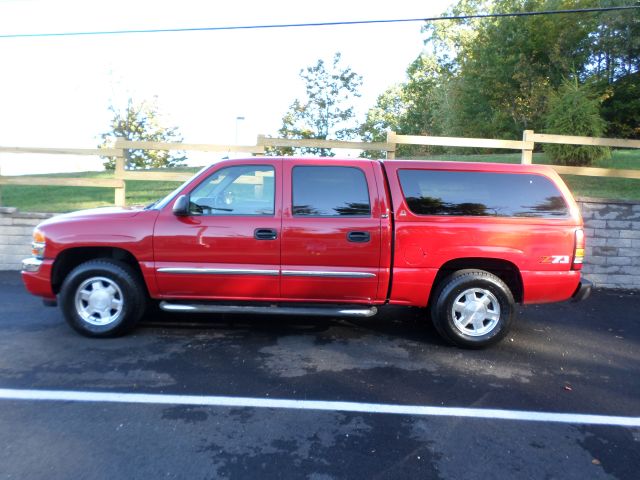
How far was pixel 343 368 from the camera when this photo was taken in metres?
4.20

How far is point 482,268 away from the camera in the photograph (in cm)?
493

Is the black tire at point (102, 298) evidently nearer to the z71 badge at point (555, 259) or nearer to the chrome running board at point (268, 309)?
the chrome running board at point (268, 309)

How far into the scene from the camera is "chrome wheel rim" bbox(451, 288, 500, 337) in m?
A: 4.73

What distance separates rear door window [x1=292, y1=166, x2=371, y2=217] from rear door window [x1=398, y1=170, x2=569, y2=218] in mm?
439

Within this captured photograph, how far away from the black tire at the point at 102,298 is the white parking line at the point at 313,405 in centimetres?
122

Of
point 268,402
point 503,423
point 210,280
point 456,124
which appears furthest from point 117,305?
point 456,124

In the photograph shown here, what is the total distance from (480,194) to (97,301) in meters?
3.98

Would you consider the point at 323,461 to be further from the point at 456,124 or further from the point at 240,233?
the point at 456,124

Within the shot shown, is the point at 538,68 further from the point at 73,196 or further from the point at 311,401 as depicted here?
the point at 311,401

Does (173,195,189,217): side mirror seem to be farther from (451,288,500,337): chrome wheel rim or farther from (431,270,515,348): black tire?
(451,288,500,337): chrome wheel rim

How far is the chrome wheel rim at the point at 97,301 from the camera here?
15.7 feet

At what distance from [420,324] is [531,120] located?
986 inches

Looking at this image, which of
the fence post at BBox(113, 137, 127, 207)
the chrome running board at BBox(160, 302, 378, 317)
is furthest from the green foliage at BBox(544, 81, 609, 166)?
the fence post at BBox(113, 137, 127, 207)

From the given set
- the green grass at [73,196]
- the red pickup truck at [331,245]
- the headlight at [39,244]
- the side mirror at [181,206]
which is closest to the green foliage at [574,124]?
the red pickup truck at [331,245]
